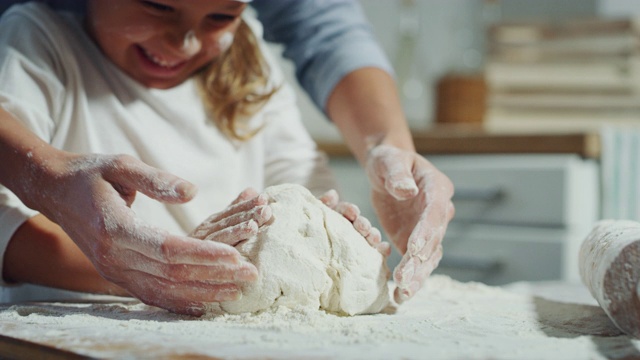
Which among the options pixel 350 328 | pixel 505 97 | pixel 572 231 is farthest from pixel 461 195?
pixel 350 328

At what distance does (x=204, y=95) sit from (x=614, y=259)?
72cm

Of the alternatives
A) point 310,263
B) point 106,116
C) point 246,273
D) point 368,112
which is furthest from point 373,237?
point 106,116

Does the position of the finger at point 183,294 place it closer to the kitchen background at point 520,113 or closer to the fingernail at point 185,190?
the fingernail at point 185,190

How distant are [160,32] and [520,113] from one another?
1488 millimetres

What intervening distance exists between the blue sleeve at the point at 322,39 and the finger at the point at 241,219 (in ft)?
1.72

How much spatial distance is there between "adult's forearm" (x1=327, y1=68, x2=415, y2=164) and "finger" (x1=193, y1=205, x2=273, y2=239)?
37 cm

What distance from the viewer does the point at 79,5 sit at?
1.18m

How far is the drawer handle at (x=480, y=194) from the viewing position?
1.90 metres

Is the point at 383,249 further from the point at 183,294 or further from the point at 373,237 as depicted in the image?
the point at 183,294

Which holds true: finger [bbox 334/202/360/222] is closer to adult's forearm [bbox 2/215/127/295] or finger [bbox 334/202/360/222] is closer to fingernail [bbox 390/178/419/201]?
fingernail [bbox 390/178/419/201]

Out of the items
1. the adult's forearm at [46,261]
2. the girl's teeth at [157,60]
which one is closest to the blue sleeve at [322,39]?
the girl's teeth at [157,60]

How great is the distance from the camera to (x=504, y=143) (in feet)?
6.26

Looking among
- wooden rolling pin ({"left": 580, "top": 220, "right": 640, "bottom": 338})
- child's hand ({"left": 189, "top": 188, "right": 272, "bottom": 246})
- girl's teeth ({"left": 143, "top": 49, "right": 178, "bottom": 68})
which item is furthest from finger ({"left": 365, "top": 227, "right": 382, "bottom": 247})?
girl's teeth ({"left": 143, "top": 49, "right": 178, "bottom": 68})

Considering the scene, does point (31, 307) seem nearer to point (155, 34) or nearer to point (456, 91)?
point (155, 34)
